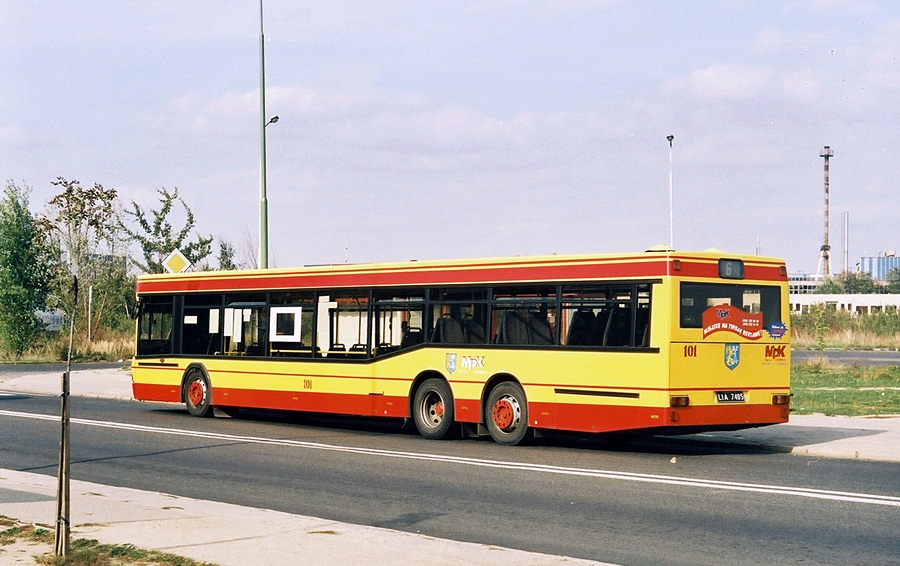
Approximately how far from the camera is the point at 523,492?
42.5ft

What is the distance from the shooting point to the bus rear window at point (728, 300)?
16.8 metres

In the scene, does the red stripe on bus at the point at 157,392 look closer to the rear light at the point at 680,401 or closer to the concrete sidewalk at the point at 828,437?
the concrete sidewalk at the point at 828,437

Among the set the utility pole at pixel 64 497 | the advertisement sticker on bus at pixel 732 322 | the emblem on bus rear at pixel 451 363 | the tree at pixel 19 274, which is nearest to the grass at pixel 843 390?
the advertisement sticker on bus at pixel 732 322

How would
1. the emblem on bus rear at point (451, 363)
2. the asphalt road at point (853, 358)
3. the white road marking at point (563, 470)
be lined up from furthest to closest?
the asphalt road at point (853, 358) → the emblem on bus rear at point (451, 363) → the white road marking at point (563, 470)

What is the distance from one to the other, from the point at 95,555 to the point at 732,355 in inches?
423

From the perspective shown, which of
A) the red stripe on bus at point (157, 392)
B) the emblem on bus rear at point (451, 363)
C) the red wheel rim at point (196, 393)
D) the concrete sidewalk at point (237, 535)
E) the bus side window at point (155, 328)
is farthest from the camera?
the bus side window at point (155, 328)

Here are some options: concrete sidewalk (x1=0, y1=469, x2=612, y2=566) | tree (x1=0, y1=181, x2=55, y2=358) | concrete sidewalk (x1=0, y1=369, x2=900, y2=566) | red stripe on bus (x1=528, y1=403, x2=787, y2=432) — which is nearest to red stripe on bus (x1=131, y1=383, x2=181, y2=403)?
red stripe on bus (x1=528, y1=403, x2=787, y2=432)

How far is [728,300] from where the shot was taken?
1727 centimetres

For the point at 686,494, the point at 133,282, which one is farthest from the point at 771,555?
the point at 133,282

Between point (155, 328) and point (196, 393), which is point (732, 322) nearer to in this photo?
point (196, 393)

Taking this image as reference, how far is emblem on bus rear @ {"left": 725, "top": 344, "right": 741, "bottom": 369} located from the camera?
17.1 meters

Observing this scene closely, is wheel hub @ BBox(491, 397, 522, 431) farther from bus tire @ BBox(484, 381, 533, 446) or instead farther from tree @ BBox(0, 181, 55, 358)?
tree @ BBox(0, 181, 55, 358)

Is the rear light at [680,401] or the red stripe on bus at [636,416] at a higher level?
the rear light at [680,401]

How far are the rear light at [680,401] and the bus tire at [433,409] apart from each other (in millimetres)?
4013
